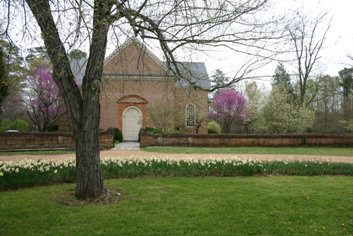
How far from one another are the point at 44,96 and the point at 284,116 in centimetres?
2152

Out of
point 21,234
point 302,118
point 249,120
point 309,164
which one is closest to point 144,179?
point 21,234

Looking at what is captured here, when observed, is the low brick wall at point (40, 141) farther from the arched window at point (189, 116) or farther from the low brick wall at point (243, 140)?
the arched window at point (189, 116)

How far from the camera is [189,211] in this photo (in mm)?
6266

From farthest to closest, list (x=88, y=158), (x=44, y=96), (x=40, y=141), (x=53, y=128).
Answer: (x=53, y=128) < (x=44, y=96) < (x=40, y=141) < (x=88, y=158)

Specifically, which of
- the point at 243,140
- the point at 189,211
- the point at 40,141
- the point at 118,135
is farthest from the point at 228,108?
the point at 189,211

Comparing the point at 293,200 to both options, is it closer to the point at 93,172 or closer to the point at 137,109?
the point at 93,172

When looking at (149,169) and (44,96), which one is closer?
(149,169)

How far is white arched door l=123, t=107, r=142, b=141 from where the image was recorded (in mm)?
32344

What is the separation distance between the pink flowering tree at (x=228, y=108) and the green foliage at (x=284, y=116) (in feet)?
8.10

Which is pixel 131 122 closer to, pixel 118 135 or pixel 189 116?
pixel 118 135

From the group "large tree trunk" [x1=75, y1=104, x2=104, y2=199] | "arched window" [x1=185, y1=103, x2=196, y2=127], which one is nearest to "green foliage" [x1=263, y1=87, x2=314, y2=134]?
"arched window" [x1=185, y1=103, x2=196, y2=127]

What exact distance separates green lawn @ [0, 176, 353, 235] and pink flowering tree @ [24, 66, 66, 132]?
2199 cm

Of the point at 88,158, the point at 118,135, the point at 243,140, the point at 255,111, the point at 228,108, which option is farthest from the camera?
the point at 255,111

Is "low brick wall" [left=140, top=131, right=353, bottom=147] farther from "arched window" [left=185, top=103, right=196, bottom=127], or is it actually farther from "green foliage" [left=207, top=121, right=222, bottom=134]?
"green foliage" [left=207, top=121, right=222, bottom=134]
